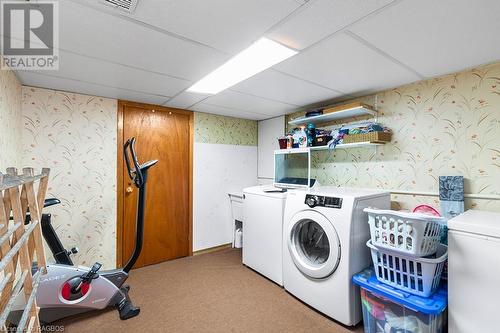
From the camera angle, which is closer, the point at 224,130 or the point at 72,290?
the point at 72,290

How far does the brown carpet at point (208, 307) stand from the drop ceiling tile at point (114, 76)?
1.99 metres

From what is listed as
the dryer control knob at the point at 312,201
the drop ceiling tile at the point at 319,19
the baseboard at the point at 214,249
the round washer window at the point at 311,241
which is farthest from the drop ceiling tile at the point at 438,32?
the baseboard at the point at 214,249

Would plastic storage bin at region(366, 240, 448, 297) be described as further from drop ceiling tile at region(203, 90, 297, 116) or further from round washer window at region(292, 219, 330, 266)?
drop ceiling tile at region(203, 90, 297, 116)

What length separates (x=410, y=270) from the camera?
153 cm

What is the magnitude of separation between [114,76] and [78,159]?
1073 millimetres

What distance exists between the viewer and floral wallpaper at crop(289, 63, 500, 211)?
5.80 feet

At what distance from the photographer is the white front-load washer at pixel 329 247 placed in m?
1.79

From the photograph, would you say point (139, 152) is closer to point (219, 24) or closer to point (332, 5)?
point (219, 24)

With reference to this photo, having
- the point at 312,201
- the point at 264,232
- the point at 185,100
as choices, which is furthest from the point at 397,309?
the point at 185,100

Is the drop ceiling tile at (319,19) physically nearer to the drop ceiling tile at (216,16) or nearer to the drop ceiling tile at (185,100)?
the drop ceiling tile at (216,16)

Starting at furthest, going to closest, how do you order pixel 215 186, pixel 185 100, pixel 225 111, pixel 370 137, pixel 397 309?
pixel 215 186, pixel 225 111, pixel 185 100, pixel 370 137, pixel 397 309

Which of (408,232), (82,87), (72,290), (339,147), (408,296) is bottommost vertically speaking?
(72,290)

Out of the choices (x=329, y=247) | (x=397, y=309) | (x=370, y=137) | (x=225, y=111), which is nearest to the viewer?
(x=397, y=309)

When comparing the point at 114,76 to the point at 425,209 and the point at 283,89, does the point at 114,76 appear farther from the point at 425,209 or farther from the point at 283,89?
the point at 425,209
